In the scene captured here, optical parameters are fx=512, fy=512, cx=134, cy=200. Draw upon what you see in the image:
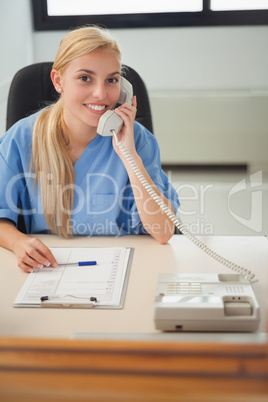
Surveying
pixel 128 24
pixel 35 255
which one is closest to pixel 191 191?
pixel 128 24

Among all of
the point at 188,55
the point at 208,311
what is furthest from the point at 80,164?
the point at 188,55

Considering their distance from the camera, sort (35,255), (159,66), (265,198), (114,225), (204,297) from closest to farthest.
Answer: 1. (204,297)
2. (35,255)
3. (114,225)
4. (265,198)
5. (159,66)

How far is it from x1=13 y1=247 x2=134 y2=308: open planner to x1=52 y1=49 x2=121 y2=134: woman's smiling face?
0.39 metres

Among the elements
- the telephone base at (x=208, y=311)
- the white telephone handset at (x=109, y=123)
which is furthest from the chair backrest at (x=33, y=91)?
the telephone base at (x=208, y=311)

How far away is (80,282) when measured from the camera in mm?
1033

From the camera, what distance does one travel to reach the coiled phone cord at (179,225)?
1.07 metres

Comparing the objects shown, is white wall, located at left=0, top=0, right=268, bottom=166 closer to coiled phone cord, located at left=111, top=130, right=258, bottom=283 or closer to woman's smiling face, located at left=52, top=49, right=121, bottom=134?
woman's smiling face, located at left=52, top=49, right=121, bottom=134

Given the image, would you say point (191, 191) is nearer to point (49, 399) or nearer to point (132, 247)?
point (132, 247)

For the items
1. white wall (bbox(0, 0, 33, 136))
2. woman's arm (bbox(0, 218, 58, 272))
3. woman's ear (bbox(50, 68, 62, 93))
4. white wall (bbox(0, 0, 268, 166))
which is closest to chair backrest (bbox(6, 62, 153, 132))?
woman's ear (bbox(50, 68, 62, 93))

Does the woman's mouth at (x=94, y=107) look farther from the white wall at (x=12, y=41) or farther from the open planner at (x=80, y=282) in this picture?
the white wall at (x=12, y=41)

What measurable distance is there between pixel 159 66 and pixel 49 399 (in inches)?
132

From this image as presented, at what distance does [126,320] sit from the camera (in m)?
0.89

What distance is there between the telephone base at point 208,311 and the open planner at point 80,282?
0.12m

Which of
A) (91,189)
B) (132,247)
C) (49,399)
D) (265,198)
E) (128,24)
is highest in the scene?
(128,24)
